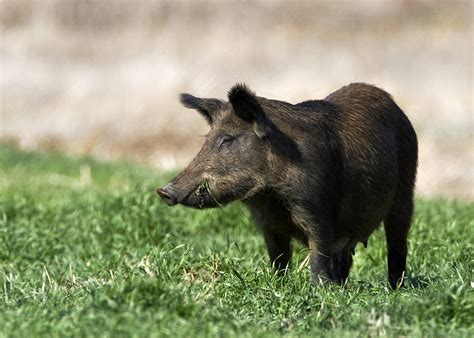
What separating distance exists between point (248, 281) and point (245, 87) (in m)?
1.43

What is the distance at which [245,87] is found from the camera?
7.77m

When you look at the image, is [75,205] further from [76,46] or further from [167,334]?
[76,46]

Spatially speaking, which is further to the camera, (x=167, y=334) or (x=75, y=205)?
(x=75, y=205)

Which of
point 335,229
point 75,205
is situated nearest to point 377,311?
point 335,229

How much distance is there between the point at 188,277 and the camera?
25.3ft

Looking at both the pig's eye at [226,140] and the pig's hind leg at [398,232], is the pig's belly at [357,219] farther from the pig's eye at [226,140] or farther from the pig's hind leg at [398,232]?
the pig's eye at [226,140]

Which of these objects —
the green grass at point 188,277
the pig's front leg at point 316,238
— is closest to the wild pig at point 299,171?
the pig's front leg at point 316,238

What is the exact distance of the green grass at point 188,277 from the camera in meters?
6.05

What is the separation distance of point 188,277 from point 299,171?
1.11m

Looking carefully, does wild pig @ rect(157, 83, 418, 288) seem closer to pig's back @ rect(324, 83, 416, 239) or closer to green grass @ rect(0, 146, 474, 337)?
pig's back @ rect(324, 83, 416, 239)

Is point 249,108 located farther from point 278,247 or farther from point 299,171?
point 278,247

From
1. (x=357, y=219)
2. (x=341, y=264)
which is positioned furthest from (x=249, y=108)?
(x=341, y=264)

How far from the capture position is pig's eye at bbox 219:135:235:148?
26.1ft

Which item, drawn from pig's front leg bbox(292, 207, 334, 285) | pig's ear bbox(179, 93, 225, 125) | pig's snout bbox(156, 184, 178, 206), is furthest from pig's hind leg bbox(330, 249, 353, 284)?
pig's snout bbox(156, 184, 178, 206)
